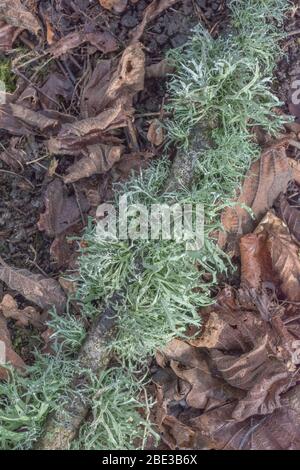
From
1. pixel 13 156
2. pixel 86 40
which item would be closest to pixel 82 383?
pixel 13 156

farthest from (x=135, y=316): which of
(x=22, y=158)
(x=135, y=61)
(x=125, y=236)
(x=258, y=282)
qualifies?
(x=135, y=61)

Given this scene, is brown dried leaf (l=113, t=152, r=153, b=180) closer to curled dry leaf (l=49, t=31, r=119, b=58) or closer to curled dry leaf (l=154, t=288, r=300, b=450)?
curled dry leaf (l=49, t=31, r=119, b=58)

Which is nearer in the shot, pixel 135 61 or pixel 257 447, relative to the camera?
pixel 257 447

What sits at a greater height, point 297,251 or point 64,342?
A: point 297,251

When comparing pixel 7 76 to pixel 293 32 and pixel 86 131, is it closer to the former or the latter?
pixel 86 131

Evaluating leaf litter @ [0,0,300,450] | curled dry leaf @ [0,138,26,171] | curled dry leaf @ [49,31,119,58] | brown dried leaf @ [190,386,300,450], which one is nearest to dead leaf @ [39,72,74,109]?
leaf litter @ [0,0,300,450]

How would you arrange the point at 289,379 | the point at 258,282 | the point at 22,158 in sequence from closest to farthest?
the point at 289,379 → the point at 258,282 → the point at 22,158

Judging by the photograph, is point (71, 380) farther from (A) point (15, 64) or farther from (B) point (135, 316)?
(A) point (15, 64)
